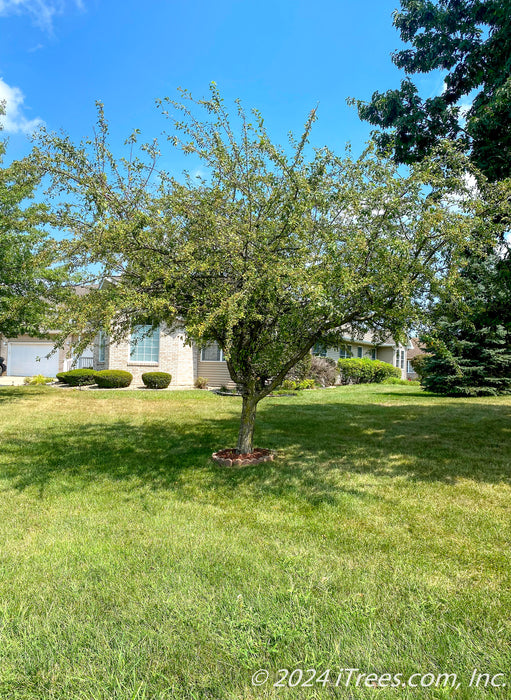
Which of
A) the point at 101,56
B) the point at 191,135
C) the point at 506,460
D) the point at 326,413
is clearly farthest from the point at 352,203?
the point at 326,413

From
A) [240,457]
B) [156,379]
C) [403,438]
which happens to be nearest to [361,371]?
[156,379]

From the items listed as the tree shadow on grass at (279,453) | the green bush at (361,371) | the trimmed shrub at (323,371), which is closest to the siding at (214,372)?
the trimmed shrub at (323,371)

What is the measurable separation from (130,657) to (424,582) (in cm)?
210

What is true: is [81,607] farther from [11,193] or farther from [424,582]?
[11,193]

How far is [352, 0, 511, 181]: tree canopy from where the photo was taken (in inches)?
295

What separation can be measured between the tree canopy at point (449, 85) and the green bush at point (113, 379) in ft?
44.0

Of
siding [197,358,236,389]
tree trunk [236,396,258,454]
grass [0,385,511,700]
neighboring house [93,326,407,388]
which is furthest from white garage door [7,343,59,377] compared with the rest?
tree trunk [236,396,258,454]

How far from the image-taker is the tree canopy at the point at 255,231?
519 centimetres

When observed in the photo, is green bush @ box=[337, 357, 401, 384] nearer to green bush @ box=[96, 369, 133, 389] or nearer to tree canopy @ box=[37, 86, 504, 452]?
green bush @ box=[96, 369, 133, 389]

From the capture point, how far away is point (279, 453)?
7.22 metres

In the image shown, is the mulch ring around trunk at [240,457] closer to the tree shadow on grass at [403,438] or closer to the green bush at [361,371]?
the tree shadow on grass at [403,438]

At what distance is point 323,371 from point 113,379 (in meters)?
9.76

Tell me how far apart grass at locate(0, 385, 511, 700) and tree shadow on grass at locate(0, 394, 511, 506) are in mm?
53

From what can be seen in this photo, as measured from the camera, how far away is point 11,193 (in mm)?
12078
